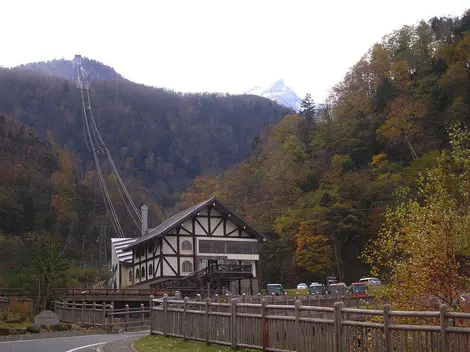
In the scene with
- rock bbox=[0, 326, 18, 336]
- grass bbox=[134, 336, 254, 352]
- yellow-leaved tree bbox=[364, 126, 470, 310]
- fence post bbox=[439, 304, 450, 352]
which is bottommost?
→ rock bbox=[0, 326, 18, 336]

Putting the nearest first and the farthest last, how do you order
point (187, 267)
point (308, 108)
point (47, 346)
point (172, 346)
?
point (172, 346), point (47, 346), point (187, 267), point (308, 108)

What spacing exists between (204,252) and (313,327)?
42.9m

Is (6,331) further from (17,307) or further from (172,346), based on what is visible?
(17,307)

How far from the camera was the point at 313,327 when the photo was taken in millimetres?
14453

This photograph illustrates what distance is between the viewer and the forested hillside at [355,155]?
2687 inches

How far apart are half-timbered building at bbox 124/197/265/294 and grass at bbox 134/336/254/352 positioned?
32147mm

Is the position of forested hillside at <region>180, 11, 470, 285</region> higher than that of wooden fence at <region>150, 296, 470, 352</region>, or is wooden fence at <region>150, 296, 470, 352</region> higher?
forested hillside at <region>180, 11, 470, 285</region>

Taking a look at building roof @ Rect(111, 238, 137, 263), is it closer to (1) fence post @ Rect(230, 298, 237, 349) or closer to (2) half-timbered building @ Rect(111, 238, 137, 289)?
(2) half-timbered building @ Rect(111, 238, 137, 289)

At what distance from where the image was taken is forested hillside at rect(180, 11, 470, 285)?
68.2 m

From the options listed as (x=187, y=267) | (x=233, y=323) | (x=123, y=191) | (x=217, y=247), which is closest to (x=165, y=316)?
(x=233, y=323)

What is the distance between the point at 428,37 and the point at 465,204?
8571cm

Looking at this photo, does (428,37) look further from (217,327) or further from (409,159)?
(217,327)

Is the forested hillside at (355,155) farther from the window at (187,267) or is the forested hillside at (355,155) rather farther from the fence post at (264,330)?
the fence post at (264,330)

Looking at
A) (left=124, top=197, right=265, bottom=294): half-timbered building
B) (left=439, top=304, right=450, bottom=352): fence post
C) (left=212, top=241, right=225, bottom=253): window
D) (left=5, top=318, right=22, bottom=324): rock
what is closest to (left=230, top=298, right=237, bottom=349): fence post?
(left=439, top=304, right=450, bottom=352): fence post
